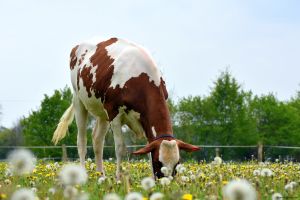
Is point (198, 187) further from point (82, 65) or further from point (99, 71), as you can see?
point (82, 65)

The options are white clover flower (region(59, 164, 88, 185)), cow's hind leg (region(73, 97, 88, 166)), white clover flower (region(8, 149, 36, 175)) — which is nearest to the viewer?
white clover flower (region(59, 164, 88, 185))

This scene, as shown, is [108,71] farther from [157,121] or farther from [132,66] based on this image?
[157,121]

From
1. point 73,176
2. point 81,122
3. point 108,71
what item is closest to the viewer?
point 73,176

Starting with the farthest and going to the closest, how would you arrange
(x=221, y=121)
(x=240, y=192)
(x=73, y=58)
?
(x=221, y=121) < (x=73, y=58) < (x=240, y=192)

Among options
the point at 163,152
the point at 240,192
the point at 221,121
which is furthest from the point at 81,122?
the point at 221,121

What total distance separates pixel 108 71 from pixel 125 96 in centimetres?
82

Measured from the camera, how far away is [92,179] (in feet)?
28.4

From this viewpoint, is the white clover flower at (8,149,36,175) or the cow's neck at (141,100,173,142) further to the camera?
the cow's neck at (141,100,173,142)

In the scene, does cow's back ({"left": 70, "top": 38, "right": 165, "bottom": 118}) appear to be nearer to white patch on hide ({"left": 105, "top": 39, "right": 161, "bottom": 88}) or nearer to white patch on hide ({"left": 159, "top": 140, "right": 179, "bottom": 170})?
white patch on hide ({"left": 105, "top": 39, "right": 161, "bottom": 88})

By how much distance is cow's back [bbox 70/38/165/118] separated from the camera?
393 inches

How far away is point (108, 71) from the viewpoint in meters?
10.4

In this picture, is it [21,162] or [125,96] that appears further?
[125,96]

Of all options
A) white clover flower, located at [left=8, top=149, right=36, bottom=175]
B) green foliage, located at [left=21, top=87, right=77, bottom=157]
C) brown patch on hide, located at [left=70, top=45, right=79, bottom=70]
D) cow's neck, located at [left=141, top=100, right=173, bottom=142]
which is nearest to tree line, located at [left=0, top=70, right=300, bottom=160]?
green foliage, located at [left=21, top=87, right=77, bottom=157]

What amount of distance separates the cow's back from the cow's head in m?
1.92
